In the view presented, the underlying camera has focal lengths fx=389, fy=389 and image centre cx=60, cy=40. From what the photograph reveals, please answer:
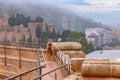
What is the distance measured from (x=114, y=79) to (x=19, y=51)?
833 cm

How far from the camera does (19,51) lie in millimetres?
14375

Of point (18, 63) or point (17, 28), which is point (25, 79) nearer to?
point (18, 63)

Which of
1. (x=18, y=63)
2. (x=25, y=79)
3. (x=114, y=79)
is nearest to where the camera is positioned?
(x=114, y=79)

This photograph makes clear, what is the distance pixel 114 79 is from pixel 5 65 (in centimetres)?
825

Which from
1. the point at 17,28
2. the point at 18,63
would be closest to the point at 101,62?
the point at 18,63

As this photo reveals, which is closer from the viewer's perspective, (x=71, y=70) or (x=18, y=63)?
(x=71, y=70)

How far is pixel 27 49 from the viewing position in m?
14.1

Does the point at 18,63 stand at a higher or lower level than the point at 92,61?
lower

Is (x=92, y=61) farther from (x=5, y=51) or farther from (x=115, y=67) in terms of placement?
(x=5, y=51)

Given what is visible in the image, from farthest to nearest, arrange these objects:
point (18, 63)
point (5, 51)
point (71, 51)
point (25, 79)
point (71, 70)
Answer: point (5, 51) → point (18, 63) → point (25, 79) → point (71, 51) → point (71, 70)

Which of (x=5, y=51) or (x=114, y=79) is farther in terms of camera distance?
(x=5, y=51)

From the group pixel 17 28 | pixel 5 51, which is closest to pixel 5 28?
pixel 17 28

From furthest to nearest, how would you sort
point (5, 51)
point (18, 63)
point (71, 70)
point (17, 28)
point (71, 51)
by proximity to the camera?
point (17, 28) < point (5, 51) < point (18, 63) < point (71, 51) < point (71, 70)

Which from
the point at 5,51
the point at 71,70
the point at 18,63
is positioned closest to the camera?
the point at 71,70
